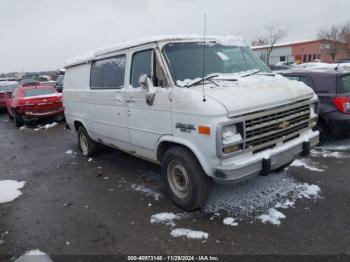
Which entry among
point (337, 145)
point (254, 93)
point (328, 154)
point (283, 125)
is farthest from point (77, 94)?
point (337, 145)

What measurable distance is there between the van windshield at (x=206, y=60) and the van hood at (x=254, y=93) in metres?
0.34

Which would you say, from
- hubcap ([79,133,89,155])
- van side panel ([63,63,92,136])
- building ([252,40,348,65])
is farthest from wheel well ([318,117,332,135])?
building ([252,40,348,65])

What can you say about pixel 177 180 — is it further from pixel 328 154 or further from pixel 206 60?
pixel 328 154

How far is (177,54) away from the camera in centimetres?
420

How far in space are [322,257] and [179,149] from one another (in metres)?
1.98

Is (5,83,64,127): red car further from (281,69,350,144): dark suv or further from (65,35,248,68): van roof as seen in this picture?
(281,69,350,144): dark suv

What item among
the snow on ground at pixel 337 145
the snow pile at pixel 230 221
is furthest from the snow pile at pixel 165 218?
the snow on ground at pixel 337 145

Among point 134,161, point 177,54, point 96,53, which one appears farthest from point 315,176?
point 96,53

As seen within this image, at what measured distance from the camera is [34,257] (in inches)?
131

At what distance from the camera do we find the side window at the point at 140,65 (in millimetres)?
4298

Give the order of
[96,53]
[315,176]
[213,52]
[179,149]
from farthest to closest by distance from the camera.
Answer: [96,53] → [315,176] → [213,52] → [179,149]

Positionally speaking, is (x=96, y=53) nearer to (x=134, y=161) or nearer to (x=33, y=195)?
(x=134, y=161)

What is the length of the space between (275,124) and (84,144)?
491 centimetres

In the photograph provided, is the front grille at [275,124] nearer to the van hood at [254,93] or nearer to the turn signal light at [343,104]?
the van hood at [254,93]
